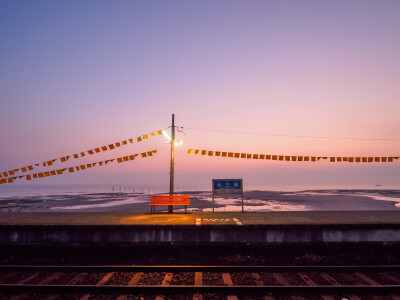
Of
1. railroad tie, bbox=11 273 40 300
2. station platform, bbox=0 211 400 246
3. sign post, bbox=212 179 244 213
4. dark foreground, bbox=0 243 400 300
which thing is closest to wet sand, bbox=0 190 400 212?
Result: sign post, bbox=212 179 244 213

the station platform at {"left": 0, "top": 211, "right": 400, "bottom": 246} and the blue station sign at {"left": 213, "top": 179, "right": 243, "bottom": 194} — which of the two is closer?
the station platform at {"left": 0, "top": 211, "right": 400, "bottom": 246}

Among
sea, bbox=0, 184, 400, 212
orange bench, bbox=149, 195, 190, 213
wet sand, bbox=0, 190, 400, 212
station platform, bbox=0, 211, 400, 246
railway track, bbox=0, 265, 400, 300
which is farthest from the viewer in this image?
sea, bbox=0, 184, 400, 212

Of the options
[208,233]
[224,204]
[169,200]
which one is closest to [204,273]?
[208,233]

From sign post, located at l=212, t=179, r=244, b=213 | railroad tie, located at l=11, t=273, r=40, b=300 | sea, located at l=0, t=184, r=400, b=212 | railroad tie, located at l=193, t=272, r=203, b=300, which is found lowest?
sea, located at l=0, t=184, r=400, b=212

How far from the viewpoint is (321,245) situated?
10.2 metres

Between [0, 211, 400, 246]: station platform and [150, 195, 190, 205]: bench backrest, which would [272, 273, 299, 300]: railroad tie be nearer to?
[0, 211, 400, 246]: station platform

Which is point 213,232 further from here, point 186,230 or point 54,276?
point 54,276

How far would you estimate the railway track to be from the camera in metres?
5.89

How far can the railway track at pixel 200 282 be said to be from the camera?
5.89 metres

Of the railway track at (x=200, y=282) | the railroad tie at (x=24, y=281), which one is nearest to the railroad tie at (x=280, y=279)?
the railway track at (x=200, y=282)

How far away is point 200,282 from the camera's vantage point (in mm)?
6578

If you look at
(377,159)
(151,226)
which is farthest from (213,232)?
(377,159)

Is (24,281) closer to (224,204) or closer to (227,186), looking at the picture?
(227,186)

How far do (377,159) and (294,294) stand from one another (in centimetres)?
1515
